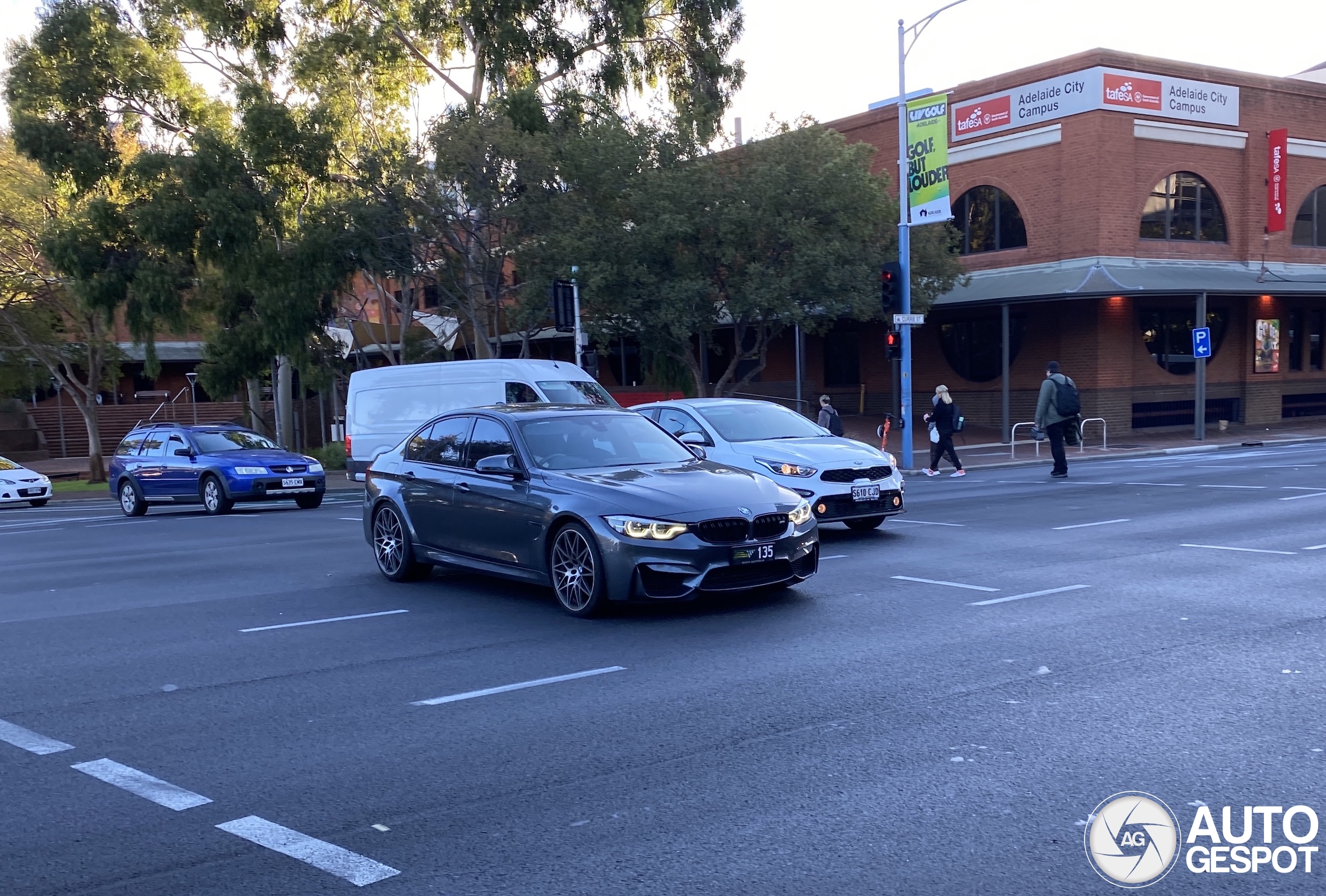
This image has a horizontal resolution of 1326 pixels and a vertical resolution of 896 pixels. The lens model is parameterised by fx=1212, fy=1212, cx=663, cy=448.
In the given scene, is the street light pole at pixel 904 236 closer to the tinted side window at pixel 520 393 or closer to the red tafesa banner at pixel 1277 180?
the tinted side window at pixel 520 393

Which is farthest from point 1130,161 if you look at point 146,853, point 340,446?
point 146,853

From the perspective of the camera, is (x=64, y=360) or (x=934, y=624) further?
(x=64, y=360)

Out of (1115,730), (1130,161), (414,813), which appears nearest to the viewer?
(414,813)

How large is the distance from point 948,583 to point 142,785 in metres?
6.57

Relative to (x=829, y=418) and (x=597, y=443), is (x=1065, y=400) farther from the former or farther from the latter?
(x=597, y=443)

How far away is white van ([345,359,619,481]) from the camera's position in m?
21.5

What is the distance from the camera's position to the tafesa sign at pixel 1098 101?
108ft

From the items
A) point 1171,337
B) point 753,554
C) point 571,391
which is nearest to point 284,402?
point 571,391

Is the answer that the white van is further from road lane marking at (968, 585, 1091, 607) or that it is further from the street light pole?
road lane marking at (968, 585, 1091, 607)

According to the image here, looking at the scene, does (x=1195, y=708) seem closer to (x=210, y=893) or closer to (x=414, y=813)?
(x=414, y=813)

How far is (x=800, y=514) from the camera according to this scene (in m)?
9.16

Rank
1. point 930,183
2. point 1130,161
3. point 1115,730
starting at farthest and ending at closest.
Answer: point 1130,161 < point 930,183 < point 1115,730

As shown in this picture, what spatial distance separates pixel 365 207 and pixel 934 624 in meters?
24.7

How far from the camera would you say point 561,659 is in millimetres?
7578
